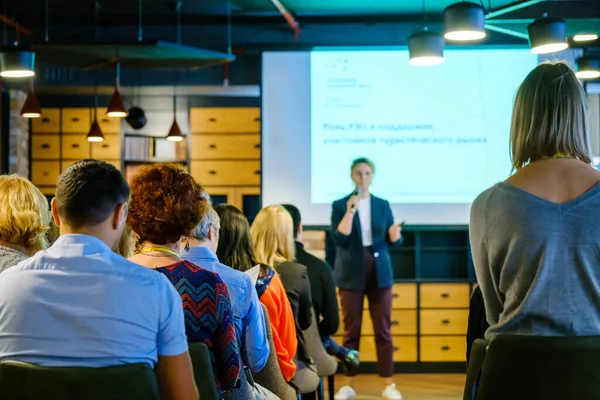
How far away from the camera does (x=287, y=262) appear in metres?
3.99

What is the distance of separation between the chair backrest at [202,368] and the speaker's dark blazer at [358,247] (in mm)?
4124

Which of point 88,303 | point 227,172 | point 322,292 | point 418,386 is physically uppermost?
point 227,172

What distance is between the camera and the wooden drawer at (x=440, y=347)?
706 centimetres

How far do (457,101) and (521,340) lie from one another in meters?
5.49

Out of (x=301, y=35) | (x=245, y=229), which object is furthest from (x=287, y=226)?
(x=301, y=35)

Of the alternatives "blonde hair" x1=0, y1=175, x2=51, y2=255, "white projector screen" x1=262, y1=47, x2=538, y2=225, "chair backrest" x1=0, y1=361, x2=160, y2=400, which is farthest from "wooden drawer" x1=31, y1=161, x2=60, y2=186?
"chair backrest" x1=0, y1=361, x2=160, y2=400

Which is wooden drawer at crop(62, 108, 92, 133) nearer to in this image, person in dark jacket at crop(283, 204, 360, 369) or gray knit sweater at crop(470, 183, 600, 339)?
person in dark jacket at crop(283, 204, 360, 369)

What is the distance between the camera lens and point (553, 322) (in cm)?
175

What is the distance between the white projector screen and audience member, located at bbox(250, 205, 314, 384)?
9.33ft

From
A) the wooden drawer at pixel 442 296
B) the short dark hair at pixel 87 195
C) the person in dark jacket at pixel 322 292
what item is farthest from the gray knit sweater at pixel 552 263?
the wooden drawer at pixel 442 296

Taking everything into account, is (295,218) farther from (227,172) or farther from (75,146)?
(75,146)

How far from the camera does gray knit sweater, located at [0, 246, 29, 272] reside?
2764 mm

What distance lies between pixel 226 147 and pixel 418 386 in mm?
4565

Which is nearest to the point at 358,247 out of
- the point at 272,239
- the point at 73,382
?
the point at 272,239
